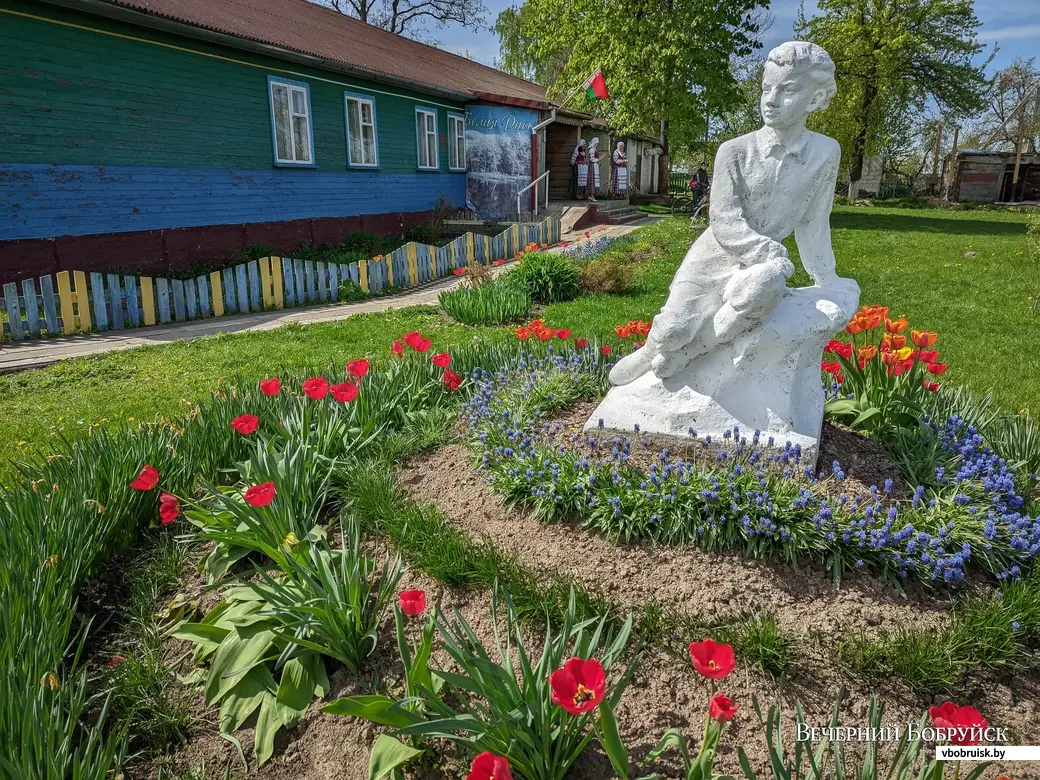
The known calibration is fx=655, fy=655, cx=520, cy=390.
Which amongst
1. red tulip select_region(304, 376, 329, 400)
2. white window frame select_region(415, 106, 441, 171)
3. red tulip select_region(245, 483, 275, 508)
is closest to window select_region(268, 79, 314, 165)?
white window frame select_region(415, 106, 441, 171)

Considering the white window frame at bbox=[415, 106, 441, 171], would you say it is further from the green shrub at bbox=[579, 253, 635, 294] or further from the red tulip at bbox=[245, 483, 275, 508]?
the red tulip at bbox=[245, 483, 275, 508]

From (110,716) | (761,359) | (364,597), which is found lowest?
(110,716)

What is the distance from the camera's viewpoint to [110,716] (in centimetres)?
219

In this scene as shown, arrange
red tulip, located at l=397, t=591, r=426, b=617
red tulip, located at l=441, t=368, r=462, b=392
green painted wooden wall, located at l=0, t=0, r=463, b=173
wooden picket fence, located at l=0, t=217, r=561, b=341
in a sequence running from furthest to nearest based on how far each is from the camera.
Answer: green painted wooden wall, located at l=0, t=0, r=463, b=173
wooden picket fence, located at l=0, t=217, r=561, b=341
red tulip, located at l=441, t=368, r=462, b=392
red tulip, located at l=397, t=591, r=426, b=617

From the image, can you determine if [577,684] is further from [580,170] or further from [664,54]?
[664,54]

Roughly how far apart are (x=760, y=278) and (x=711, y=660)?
6.33 feet

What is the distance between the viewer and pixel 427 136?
16.9 meters

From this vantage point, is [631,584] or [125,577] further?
[125,577]

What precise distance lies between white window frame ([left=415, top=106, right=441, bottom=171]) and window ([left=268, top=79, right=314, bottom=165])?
12.2 feet

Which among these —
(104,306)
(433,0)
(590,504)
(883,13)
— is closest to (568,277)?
(104,306)

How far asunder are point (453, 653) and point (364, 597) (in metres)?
0.63

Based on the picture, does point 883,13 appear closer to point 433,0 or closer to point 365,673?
point 433,0

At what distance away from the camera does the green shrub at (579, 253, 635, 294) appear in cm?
923

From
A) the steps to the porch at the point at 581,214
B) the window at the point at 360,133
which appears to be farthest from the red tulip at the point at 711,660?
the steps to the porch at the point at 581,214
